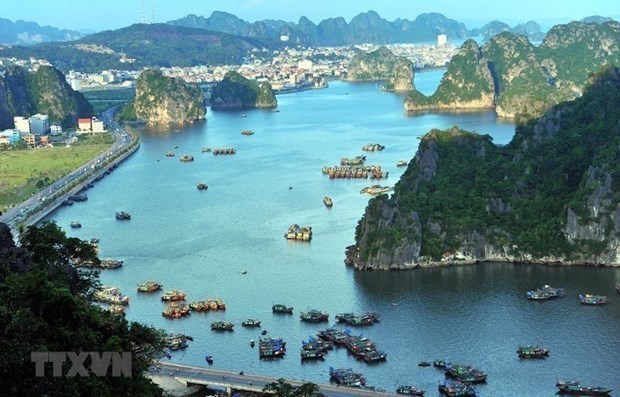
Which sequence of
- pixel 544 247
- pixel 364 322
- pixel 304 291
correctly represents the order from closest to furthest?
pixel 364 322 < pixel 304 291 < pixel 544 247

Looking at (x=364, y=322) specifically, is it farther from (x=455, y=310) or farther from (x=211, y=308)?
(x=211, y=308)

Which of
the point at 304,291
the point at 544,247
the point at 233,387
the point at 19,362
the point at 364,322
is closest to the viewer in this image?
the point at 19,362

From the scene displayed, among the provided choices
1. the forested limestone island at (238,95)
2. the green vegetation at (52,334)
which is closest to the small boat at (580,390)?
the green vegetation at (52,334)

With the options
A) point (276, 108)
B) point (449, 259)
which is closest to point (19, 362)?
point (449, 259)

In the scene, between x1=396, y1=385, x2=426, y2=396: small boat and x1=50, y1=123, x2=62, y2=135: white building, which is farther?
x1=50, y1=123, x2=62, y2=135: white building

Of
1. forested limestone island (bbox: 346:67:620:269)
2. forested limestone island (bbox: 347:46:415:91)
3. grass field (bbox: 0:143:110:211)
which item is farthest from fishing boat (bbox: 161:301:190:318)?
forested limestone island (bbox: 347:46:415:91)

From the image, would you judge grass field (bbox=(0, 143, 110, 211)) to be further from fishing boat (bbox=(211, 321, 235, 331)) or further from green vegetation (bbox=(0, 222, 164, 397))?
green vegetation (bbox=(0, 222, 164, 397))

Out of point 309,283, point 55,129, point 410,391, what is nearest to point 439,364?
point 410,391
